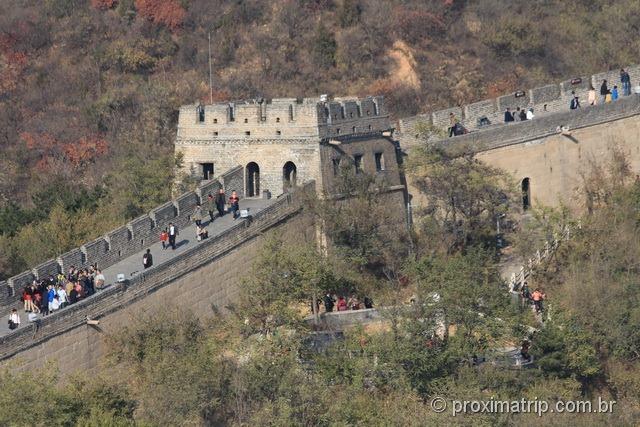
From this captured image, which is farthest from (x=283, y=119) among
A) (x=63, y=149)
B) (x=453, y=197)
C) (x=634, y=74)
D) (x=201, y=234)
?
(x=63, y=149)

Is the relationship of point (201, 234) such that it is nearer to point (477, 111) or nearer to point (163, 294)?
point (163, 294)

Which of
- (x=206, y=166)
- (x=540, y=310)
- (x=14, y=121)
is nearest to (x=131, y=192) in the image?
(x=206, y=166)

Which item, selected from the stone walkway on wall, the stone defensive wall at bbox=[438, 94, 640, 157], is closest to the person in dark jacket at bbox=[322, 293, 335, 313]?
the stone walkway on wall

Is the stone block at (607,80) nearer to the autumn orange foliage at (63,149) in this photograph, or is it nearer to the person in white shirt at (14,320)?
the autumn orange foliage at (63,149)

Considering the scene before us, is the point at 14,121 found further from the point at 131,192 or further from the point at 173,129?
the point at 131,192

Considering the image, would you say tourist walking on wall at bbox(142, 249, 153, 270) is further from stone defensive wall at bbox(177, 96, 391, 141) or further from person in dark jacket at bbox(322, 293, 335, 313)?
stone defensive wall at bbox(177, 96, 391, 141)

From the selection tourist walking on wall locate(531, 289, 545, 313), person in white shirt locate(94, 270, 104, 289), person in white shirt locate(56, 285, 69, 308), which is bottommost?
tourist walking on wall locate(531, 289, 545, 313)

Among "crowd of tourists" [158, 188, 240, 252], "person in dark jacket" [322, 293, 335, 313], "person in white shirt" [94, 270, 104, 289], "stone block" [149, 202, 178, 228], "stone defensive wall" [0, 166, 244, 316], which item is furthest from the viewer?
"stone block" [149, 202, 178, 228]
